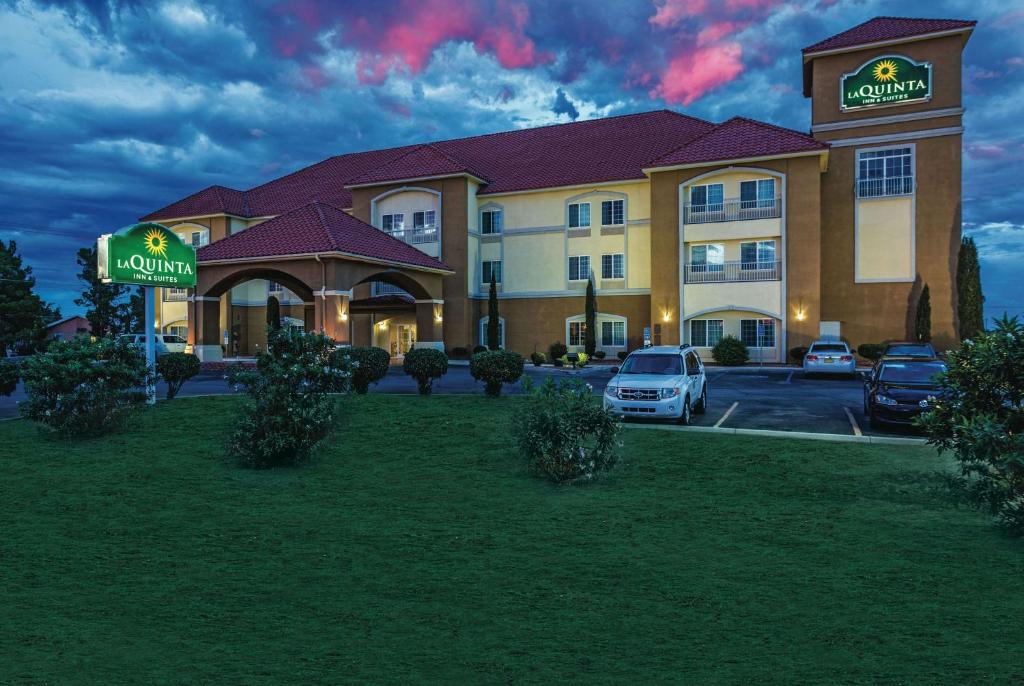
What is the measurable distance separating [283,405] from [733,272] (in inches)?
1196

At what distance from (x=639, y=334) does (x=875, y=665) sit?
3518cm

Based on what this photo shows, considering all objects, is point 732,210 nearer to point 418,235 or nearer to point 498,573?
point 418,235

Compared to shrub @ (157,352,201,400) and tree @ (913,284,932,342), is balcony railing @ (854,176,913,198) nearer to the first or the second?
tree @ (913,284,932,342)

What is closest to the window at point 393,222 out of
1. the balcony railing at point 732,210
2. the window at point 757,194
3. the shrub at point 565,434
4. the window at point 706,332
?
the balcony railing at point 732,210

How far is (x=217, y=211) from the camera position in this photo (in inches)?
1843

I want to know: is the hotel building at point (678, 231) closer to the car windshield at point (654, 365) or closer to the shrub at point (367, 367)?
the shrub at point (367, 367)

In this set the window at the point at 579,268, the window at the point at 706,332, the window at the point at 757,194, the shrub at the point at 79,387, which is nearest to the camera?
the shrub at the point at 79,387

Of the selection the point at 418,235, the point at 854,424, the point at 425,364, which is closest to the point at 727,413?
the point at 854,424

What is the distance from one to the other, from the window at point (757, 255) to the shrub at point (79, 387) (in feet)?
102

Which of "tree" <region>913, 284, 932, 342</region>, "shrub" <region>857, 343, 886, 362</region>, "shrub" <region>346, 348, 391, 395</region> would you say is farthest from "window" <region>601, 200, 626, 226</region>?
"shrub" <region>346, 348, 391, 395</region>

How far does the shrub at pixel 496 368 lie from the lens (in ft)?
57.2

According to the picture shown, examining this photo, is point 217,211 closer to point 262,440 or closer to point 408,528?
point 262,440

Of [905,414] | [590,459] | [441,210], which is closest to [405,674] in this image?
[590,459]

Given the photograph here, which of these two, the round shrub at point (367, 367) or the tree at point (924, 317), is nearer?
the round shrub at point (367, 367)
